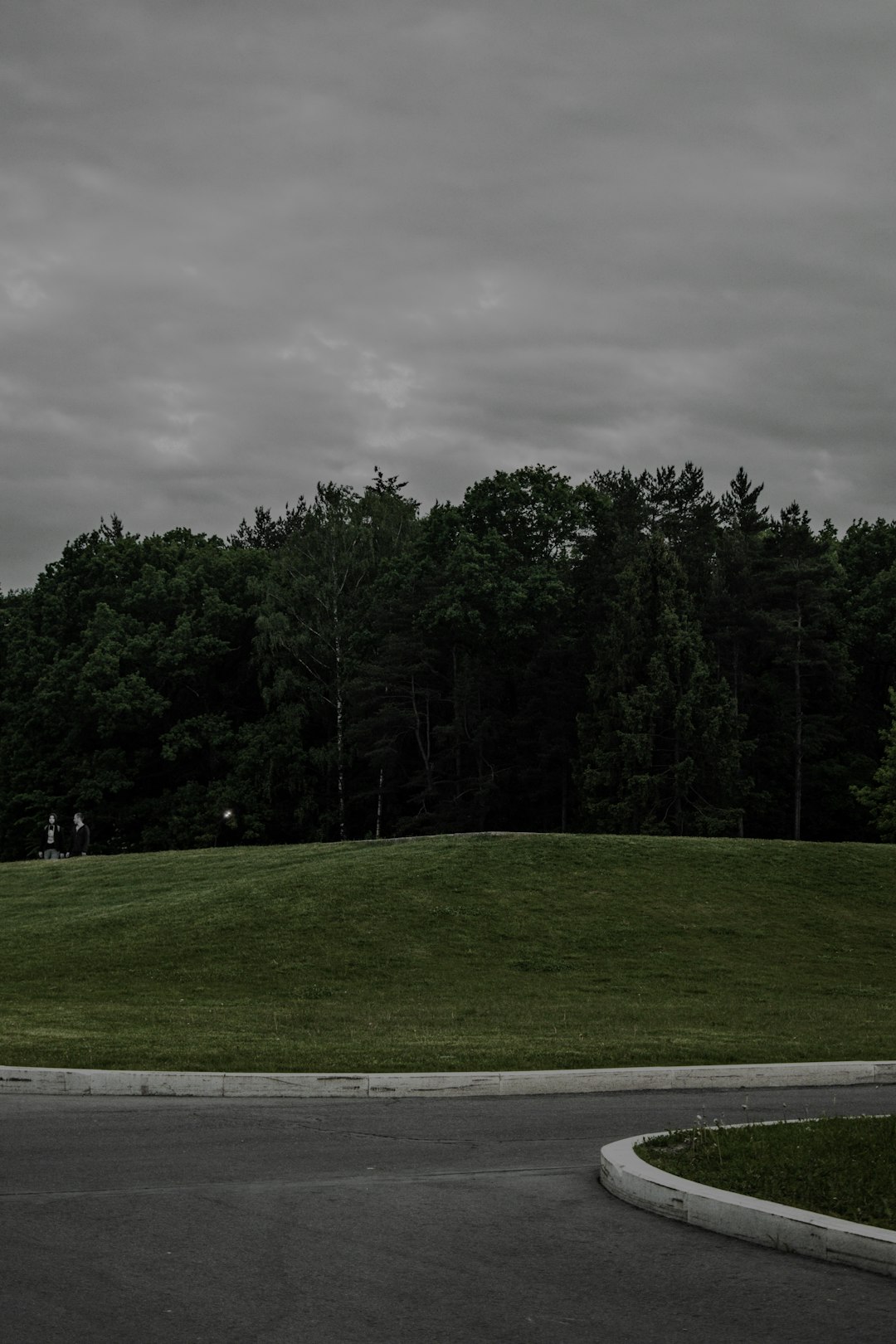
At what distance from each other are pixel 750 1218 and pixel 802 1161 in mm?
1094

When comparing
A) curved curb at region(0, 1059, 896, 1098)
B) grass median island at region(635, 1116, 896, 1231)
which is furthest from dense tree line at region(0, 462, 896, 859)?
grass median island at region(635, 1116, 896, 1231)

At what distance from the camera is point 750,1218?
6.58m

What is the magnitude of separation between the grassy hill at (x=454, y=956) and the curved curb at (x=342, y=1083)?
572 millimetres

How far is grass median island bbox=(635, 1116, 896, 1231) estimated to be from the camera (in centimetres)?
672

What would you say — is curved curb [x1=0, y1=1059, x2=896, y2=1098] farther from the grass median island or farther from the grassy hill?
the grass median island

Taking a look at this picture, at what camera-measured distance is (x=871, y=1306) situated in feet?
18.1

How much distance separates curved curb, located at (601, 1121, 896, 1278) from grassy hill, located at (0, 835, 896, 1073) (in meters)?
5.04

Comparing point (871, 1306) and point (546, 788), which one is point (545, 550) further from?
point (871, 1306)

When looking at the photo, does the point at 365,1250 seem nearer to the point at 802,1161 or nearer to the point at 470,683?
the point at 802,1161

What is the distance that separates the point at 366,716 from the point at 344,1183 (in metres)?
56.3

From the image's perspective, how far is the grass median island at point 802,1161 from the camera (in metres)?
6.72

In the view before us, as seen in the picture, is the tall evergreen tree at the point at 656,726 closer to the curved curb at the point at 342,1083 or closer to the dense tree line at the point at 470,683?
the dense tree line at the point at 470,683

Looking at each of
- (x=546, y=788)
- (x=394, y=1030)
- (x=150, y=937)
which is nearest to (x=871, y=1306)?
(x=394, y=1030)

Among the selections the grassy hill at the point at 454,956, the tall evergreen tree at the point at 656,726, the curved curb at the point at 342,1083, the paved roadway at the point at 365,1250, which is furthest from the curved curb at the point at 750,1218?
the tall evergreen tree at the point at 656,726
